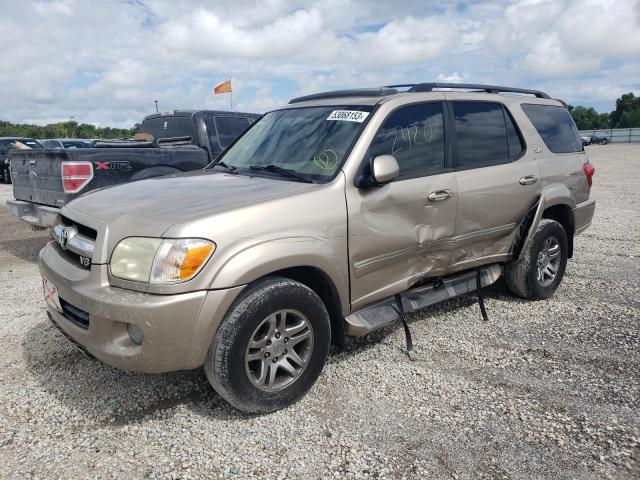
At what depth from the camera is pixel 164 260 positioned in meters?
2.65

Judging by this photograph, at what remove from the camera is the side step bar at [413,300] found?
3467 mm

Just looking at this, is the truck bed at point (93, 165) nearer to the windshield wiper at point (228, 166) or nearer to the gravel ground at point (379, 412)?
the gravel ground at point (379, 412)

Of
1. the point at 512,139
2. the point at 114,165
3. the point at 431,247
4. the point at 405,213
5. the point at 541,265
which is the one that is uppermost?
the point at 512,139

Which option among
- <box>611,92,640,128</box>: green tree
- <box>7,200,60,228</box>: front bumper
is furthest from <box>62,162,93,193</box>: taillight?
<box>611,92,640,128</box>: green tree

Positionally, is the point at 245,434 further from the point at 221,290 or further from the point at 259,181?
the point at 259,181

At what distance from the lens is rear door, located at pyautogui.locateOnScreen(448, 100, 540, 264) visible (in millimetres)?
4156

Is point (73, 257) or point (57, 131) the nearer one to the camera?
point (73, 257)

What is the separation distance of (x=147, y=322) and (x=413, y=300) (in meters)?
2.08

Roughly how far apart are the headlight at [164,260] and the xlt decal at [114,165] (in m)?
3.59

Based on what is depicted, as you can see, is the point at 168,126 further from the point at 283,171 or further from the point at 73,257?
the point at 73,257

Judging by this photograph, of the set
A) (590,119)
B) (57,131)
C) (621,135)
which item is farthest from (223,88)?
(590,119)

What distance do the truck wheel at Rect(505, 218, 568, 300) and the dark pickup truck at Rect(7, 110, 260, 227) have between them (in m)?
4.27

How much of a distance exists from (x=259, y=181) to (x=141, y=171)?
132 inches

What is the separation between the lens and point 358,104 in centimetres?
380
